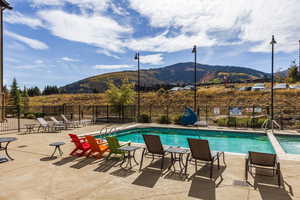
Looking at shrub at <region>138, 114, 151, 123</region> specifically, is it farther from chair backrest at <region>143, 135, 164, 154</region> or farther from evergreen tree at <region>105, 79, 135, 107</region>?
chair backrest at <region>143, 135, 164, 154</region>

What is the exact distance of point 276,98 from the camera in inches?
1210

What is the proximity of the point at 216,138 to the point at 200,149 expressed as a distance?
23.2 ft

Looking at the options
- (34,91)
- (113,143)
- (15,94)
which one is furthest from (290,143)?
(34,91)

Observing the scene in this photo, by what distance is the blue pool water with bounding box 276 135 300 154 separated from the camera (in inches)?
322

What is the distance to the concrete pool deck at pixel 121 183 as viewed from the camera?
3426mm

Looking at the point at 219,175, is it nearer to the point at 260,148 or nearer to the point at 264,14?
the point at 260,148

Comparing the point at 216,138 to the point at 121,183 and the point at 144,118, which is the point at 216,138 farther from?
the point at 121,183

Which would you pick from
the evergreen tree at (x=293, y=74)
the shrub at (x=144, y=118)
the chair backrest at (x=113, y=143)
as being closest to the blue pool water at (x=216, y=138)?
the shrub at (x=144, y=118)

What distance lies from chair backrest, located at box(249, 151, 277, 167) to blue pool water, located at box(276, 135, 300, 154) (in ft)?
16.7

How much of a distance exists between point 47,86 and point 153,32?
81.1 metres

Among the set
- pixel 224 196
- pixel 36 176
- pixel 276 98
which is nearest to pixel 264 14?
pixel 224 196

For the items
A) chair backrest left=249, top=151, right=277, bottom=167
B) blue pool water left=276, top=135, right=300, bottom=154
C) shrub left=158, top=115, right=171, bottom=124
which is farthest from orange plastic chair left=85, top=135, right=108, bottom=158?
shrub left=158, top=115, right=171, bottom=124

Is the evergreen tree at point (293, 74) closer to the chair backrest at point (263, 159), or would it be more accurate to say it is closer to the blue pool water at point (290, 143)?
the blue pool water at point (290, 143)

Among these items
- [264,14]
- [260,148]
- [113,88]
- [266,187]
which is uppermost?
[264,14]
